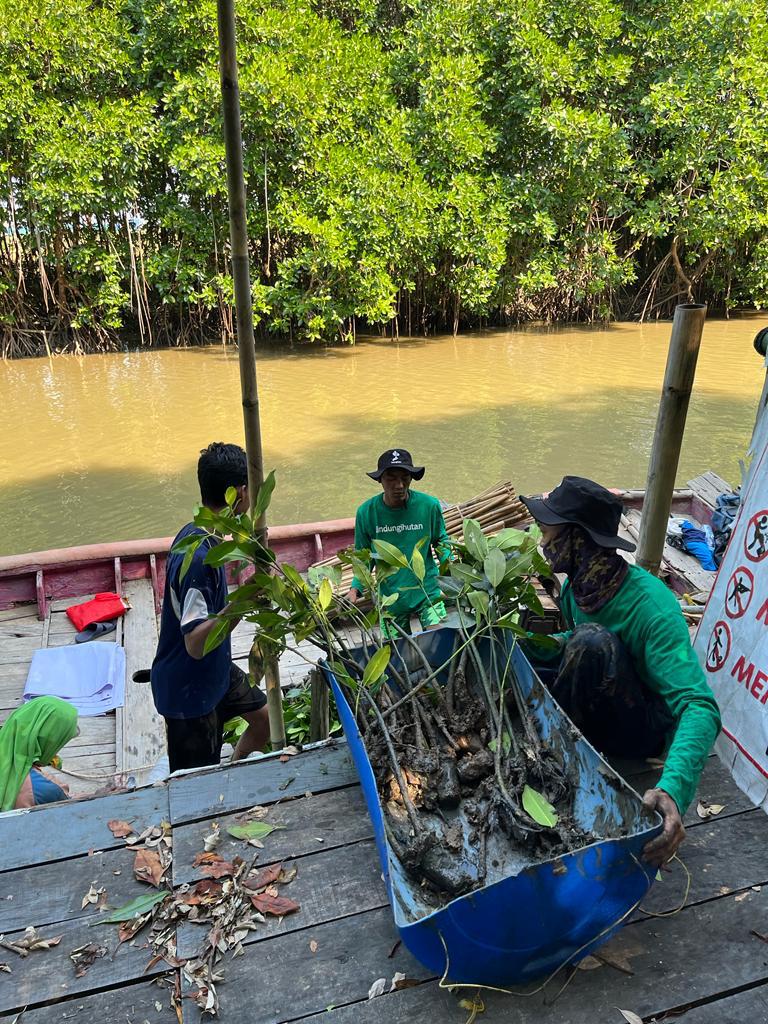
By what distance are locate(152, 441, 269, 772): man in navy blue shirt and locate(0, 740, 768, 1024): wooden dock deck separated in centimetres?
51

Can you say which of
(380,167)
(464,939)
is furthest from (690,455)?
(464,939)

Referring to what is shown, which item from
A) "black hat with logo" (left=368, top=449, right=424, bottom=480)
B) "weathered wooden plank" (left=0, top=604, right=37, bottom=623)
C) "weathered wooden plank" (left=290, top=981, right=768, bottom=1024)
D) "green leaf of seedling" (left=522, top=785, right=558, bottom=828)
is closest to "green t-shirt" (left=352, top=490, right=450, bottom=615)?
"black hat with logo" (left=368, top=449, right=424, bottom=480)

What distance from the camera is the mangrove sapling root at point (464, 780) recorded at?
1.96 metres

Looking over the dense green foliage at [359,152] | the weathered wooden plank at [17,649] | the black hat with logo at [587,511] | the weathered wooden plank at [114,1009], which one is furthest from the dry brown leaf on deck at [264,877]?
the dense green foliage at [359,152]

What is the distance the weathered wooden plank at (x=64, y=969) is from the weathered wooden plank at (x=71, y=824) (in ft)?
0.83

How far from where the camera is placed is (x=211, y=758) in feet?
9.94

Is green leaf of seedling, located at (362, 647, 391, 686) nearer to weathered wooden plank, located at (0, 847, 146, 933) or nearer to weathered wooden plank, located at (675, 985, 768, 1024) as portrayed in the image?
weathered wooden plank, located at (0, 847, 146, 933)

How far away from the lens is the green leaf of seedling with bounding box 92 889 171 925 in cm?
189

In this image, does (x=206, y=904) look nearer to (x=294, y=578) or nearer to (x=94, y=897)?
(x=94, y=897)

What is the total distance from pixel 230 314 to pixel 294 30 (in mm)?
5111

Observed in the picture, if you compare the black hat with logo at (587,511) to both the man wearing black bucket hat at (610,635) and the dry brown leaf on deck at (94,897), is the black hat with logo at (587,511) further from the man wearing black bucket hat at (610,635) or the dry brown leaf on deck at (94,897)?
the dry brown leaf on deck at (94,897)

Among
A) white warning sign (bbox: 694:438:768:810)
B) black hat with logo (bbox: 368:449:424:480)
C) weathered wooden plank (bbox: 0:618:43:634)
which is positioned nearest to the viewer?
white warning sign (bbox: 694:438:768:810)

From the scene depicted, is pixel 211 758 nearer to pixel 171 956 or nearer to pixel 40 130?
pixel 171 956

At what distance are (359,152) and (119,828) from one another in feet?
44.1
